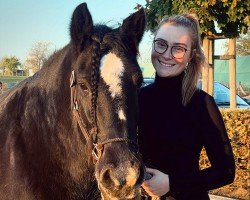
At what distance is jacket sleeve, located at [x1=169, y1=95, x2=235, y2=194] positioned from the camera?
7.63 feet

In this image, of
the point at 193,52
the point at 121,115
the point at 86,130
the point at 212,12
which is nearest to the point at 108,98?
the point at 121,115

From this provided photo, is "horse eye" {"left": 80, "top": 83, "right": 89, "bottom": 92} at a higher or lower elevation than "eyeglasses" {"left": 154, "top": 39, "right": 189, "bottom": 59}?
lower

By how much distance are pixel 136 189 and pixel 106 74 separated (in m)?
0.70

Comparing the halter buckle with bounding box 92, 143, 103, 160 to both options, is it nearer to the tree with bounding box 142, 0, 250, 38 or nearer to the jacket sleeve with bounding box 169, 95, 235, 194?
the jacket sleeve with bounding box 169, 95, 235, 194

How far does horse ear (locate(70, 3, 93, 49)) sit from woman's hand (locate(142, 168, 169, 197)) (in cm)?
97

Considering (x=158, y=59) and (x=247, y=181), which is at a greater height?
(x=158, y=59)

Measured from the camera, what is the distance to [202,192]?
246 cm

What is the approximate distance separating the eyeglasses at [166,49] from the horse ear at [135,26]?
0.14 metres

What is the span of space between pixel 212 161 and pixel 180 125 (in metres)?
0.31

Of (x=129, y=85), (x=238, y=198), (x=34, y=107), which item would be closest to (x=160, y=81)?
(x=129, y=85)

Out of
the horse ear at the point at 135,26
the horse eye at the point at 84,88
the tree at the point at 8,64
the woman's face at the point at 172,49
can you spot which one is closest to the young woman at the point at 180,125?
the woman's face at the point at 172,49

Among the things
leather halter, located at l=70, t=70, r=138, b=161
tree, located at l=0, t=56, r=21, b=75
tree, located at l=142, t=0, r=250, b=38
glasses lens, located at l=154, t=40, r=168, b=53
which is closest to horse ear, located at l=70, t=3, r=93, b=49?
leather halter, located at l=70, t=70, r=138, b=161

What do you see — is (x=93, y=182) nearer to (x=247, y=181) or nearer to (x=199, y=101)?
(x=199, y=101)

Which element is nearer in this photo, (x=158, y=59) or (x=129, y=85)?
(x=129, y=85)
